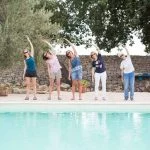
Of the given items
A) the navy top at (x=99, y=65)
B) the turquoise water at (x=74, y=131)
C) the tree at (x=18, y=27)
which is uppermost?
the tree at (x=18, y=27)

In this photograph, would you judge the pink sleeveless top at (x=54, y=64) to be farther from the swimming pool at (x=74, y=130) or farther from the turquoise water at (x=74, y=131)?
the turquoise water at (x=74, y=131)

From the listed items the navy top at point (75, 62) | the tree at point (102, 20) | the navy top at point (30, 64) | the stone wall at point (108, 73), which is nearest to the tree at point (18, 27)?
the navy top at point (30, 64)

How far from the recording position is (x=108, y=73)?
2494cm

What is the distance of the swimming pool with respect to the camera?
29.9ft

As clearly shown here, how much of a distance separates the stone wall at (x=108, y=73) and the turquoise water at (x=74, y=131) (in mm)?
8563

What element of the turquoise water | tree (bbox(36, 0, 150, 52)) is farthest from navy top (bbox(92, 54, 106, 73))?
tree (bbox(36, 0, 150, 52))

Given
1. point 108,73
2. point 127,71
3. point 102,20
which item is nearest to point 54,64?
point 127,71

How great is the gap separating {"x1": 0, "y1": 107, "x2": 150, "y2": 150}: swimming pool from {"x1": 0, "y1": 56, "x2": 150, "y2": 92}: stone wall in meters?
8.25

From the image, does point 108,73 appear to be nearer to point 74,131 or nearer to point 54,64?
point 54,64

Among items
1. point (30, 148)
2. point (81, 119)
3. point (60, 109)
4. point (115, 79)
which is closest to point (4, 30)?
point (60, 109)

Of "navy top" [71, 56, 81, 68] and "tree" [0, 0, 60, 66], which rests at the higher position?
"tree" [0, 0, 60, 66]

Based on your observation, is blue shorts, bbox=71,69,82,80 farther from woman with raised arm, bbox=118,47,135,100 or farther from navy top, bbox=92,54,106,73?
woman with raised arm, bbox=118,47,135,100

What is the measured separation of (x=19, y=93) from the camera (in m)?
19.5

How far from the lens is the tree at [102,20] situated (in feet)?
82.2
